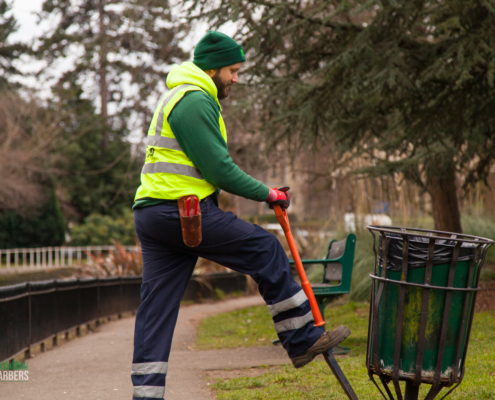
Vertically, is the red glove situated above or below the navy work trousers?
above

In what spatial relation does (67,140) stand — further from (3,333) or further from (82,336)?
(3,333)

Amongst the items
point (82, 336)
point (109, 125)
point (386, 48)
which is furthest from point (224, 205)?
point (109, 125)

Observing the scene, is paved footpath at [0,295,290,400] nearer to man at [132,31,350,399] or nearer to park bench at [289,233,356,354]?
park bench at [289,233,356,354]

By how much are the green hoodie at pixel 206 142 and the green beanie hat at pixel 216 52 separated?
0.70ft

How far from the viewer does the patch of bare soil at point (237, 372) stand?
490 cm

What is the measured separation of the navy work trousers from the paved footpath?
116 cm

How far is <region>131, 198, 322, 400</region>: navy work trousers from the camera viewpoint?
118 inches

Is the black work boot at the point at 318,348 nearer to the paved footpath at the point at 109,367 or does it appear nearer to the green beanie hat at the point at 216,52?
the paved footpath at the point at 109,367

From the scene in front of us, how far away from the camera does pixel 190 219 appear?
296 centimetres

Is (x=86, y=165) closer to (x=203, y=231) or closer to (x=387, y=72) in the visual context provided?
(x=387, y=72)

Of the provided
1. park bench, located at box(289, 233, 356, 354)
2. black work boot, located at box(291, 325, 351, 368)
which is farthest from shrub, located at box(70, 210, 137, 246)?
black work boot, located at box(291, 325, 351, 368)

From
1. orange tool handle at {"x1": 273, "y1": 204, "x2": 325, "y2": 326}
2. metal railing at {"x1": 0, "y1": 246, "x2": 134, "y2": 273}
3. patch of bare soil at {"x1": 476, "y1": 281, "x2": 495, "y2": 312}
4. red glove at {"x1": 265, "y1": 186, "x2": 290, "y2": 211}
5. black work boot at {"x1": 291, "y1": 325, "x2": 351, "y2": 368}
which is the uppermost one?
red glove at {"x1": 265, "y1": 186, "x2": 290, "y2": 211}

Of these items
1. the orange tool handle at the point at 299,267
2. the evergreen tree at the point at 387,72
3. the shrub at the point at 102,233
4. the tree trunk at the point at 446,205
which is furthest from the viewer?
the shrub at the point at 102,233

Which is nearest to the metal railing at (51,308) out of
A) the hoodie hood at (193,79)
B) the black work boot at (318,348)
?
the hoodie hood at (193,79)
